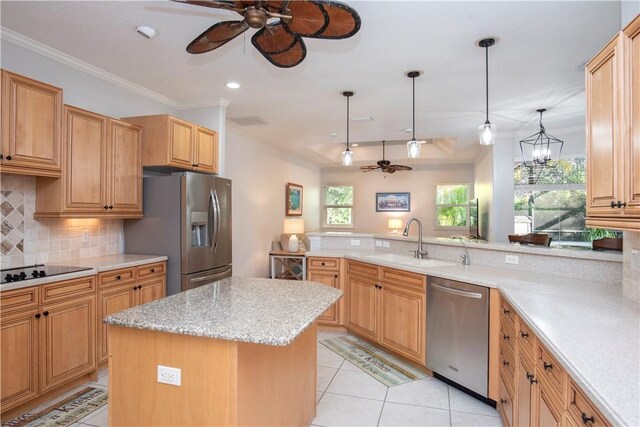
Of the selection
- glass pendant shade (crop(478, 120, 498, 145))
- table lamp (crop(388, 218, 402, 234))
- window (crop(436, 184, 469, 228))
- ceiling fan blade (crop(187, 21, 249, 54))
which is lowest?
table lamp (crop(388, 218, 402, 234))

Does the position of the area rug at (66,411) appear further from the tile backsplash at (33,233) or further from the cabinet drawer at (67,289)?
the tile backsplash at (33,233)

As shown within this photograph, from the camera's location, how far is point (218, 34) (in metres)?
1.91

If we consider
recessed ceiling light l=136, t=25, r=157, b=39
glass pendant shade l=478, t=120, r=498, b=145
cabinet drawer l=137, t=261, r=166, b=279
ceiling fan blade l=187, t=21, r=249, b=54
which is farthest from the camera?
cabinet drawer l=137, t=261, r=166, b=279

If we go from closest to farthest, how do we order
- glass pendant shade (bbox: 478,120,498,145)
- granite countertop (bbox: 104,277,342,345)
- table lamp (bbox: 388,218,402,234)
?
granite countertop (bbox: 104,277,342,345), glass pendant shade (bbox: 478,120,498,145), table lamp (bbox: 388,218,402,234)

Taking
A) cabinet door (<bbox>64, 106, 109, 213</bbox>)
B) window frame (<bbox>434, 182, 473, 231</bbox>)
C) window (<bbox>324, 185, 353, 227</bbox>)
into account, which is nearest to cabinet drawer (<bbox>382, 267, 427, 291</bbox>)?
cabinet door (<bbox>64, 106, 109, 213</bbox>)

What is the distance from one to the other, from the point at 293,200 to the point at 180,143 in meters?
4.40

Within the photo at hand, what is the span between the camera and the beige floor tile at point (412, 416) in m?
2.36

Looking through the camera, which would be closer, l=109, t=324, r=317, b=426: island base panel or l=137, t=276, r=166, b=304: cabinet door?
l=109, t=324, r=317, b=426: island base panel

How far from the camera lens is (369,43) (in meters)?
2.87

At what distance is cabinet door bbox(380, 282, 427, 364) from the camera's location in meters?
3.06

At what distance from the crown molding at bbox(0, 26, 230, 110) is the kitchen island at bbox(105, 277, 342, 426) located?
2591mm

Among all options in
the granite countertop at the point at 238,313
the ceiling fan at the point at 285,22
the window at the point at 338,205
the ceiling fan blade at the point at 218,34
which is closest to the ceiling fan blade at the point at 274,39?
the ceiling fan at the point at 285,22

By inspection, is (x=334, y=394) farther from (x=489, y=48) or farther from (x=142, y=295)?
(x=489, y=48)

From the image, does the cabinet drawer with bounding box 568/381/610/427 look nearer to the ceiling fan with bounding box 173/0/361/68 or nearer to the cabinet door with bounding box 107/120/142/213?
the ceiling fan with bounding box 173/0/361/68
